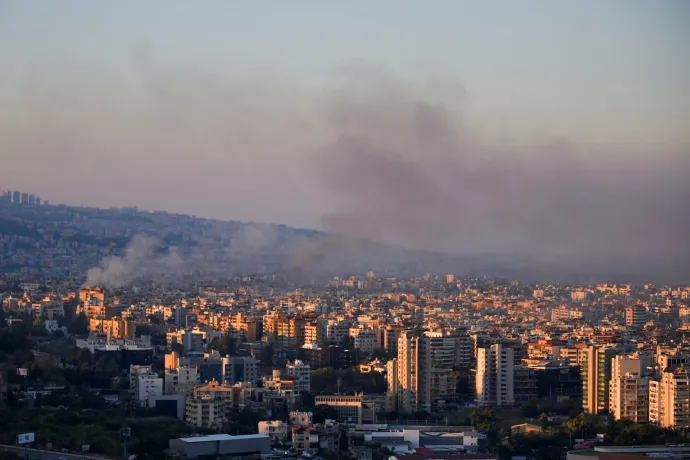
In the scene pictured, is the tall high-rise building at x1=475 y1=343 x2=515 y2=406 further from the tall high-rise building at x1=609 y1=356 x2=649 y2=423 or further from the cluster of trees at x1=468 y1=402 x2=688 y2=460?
the cluster of trees at x1=468 y1=402 x2=688 y2=460

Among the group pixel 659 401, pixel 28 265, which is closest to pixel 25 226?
pixel 28 265

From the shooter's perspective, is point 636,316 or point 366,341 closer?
point 366,341

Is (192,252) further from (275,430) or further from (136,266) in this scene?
(275,430)

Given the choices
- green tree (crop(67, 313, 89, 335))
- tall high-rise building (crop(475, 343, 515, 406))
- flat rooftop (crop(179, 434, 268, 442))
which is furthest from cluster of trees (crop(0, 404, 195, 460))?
green tree (crop(67, 313, 89, 335))

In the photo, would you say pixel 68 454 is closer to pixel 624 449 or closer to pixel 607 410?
pixel 624 449

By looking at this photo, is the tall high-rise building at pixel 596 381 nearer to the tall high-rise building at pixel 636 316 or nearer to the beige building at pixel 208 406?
the beige building at pixel 208 406

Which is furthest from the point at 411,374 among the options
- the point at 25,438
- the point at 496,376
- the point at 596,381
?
the point at 25,438
